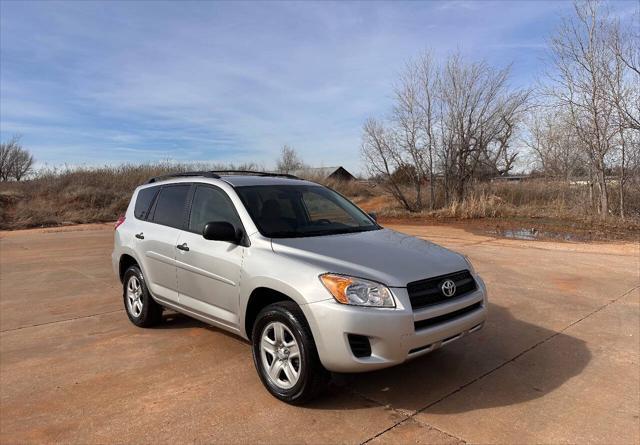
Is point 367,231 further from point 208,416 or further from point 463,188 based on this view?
point 463,188

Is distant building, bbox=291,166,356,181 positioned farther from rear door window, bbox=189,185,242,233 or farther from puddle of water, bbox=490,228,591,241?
rear door window, bbox=189,185,242,233

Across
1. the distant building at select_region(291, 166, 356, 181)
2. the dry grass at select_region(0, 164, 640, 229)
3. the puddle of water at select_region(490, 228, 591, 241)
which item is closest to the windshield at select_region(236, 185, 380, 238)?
the puddle of water at select_region(490, 228, 591, 241)

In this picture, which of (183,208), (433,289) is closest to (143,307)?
(183,208)

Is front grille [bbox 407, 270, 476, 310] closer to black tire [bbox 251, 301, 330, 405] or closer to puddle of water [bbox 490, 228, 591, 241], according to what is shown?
black tire [bbox 251, 301, 330, 405]

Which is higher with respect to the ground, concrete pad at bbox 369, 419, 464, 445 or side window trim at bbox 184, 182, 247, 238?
side window trim at bbox 184, 182, 247, 238

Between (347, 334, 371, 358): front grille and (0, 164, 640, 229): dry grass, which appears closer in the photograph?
(347, 334, 371, 358): front grille

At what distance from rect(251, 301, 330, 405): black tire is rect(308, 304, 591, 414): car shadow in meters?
0.18

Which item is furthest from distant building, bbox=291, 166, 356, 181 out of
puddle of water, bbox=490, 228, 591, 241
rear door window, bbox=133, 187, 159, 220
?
rear door window, bbox=133, 187, 159, 220

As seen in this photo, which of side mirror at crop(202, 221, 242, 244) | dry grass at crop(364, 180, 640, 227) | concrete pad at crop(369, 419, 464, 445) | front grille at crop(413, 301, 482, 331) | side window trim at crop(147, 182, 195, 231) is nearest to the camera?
concrete pad at crop(369, 419, 464, 445)

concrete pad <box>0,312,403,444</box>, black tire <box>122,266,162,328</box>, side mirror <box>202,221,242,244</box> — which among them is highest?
side mirror <box>202,221,242,244</box>

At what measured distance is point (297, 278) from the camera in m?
3.39

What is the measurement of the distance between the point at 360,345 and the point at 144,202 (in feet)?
11.8

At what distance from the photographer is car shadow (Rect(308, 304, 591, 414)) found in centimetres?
356

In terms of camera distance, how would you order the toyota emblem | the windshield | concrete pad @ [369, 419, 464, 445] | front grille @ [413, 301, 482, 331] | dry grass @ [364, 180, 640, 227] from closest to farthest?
concrete pad @ [369, 419, 464, 445], front grille @ [413, 301, 482, 331], the toyota emblem, the windshield, dry grass @ [364, 180, 640, 227]
